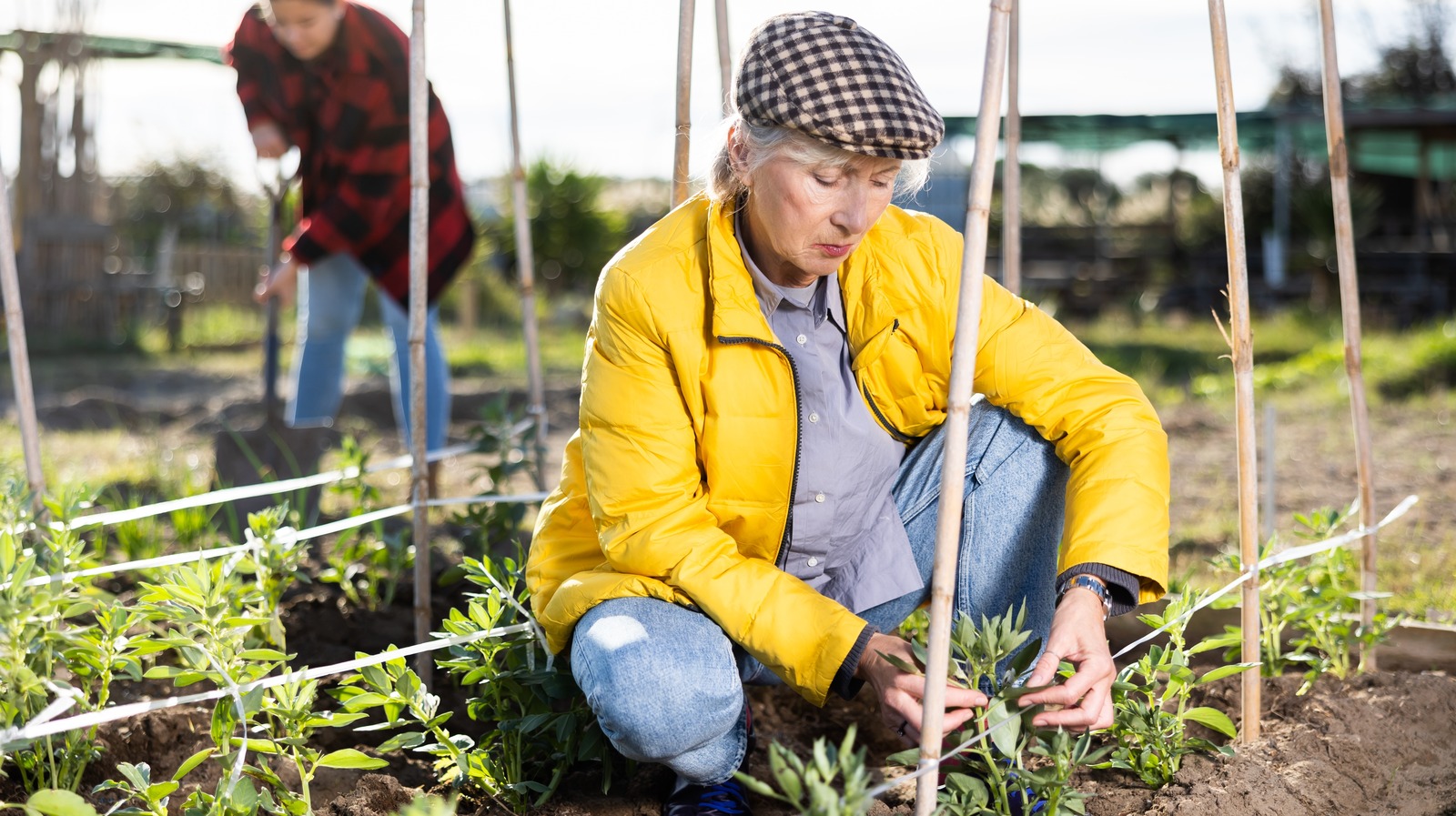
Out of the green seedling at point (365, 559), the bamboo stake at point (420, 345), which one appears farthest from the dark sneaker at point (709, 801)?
the green seedling at point (365, 559)

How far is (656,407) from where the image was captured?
1397 mm

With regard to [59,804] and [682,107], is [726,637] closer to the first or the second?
[59,804]

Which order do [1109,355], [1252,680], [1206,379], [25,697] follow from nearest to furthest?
[25,697], [1252,680], [1206,379], [1109,355]

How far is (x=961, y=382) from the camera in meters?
1.04

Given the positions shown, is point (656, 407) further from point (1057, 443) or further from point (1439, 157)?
point (1439, 157)

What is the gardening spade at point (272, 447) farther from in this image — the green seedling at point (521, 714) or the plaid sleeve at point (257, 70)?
the green seedling at point (521, 714)

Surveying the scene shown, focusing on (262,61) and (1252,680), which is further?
(262,61)

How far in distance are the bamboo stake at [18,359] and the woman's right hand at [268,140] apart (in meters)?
0.99

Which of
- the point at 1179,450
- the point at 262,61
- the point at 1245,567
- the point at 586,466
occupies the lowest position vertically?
A: the point at 1179,450

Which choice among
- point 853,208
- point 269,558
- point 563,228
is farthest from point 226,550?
point 563,228

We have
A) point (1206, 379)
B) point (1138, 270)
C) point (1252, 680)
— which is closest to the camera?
point (1252, 680)

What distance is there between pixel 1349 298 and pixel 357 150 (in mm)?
2159

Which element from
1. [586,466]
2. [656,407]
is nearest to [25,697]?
[586,466]

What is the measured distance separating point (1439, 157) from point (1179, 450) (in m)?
9.99
